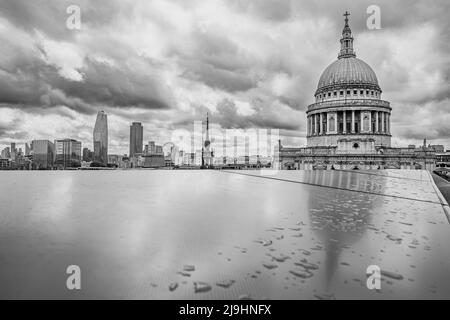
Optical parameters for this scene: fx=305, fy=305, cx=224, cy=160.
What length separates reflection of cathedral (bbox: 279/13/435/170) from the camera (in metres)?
70.1

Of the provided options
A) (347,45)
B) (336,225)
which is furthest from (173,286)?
(347,45)

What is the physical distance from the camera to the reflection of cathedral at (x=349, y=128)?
70125 mm

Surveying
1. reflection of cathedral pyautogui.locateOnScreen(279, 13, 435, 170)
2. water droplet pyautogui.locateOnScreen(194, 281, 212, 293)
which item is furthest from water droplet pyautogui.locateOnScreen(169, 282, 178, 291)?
reflection of cathedral pyautogui.locateOnScreen(279, 13, 435, 170)

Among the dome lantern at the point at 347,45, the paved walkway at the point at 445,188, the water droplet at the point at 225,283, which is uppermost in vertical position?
the dome lantern at the point at 347,45

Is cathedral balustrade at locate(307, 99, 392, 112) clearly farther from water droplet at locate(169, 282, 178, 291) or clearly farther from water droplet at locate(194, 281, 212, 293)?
water droplet at locate(169, 282, 178, 291)

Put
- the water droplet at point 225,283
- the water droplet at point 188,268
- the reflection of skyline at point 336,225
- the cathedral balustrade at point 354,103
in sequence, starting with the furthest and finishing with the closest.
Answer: the cathedral balustrade at point 354,103 < the reflection of skyline at point 336,225 < the water droplet at point 188,268 < the water droplet at point 225,283

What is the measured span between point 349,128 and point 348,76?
591 inches

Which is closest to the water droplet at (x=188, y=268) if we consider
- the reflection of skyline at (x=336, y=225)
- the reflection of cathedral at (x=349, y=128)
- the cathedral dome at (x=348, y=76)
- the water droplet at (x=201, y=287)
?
the water droplet at (x=201, y=287)

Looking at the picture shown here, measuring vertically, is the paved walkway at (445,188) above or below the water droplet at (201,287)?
above

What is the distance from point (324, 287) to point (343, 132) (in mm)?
83110

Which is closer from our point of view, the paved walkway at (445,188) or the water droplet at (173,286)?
the water droplet at (173,286)

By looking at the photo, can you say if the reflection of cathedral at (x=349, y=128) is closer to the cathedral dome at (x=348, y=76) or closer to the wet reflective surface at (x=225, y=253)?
the cathedral dome at (x=348, y=76)
